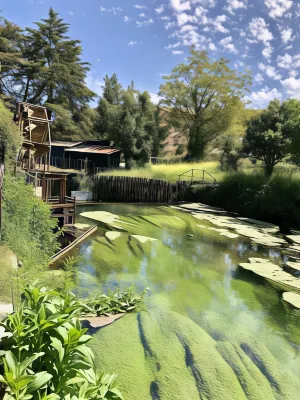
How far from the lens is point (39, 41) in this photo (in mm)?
25812

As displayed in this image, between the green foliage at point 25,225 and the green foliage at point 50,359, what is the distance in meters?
2.24

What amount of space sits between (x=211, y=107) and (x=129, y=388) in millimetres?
27934

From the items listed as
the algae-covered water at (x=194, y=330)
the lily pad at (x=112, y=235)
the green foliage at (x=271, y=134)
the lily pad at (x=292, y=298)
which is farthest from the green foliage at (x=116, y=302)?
the green foliage at (x=271, y=134)

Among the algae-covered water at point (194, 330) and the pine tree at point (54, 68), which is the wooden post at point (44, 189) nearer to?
the algae-covered water at point (194, 330)

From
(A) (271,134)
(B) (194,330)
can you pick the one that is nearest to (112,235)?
(B) (194,330)

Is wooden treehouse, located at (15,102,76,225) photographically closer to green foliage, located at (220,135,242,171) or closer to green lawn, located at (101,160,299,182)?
green lawn, located at (101,160,299,182)

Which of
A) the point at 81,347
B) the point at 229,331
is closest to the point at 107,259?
the point at 229,331

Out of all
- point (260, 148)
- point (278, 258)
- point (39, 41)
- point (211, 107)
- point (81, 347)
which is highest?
point (39, 41)

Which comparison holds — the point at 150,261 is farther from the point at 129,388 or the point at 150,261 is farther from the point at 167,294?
the point at 129,388

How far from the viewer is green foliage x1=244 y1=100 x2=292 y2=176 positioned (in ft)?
55.2

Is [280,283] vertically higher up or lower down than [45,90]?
lower down

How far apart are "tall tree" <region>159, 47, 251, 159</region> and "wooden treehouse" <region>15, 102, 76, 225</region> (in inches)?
700

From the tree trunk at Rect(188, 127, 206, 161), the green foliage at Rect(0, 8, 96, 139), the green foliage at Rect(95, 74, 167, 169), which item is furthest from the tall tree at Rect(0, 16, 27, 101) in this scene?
the tree trunk at Rect(188, 127, 206, 161)

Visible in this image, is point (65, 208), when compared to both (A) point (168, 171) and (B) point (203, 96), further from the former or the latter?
(B) point (203, 96)
